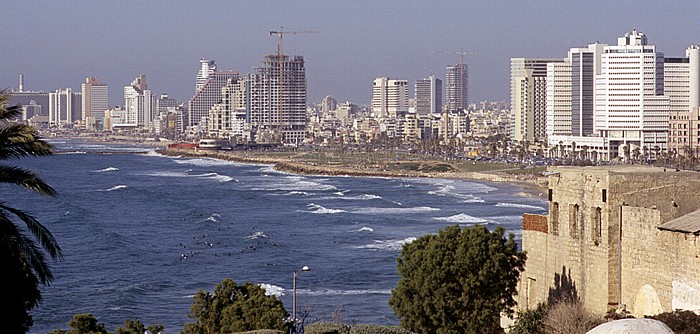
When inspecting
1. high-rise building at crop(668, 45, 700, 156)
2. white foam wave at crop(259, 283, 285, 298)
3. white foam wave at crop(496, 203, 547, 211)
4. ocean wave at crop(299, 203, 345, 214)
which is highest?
high-rise building at crop(668, 45, 700, 156)

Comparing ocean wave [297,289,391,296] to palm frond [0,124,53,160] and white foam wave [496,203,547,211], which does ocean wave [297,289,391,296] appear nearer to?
palm frond [0,124,53,160]

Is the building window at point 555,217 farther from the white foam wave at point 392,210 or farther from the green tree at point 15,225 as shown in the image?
the white foam wave at point 392,210

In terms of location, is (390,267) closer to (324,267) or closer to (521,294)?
(324,267)

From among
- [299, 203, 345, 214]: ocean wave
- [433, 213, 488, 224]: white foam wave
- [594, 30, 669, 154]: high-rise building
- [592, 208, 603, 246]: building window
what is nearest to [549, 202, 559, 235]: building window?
[592, 208, 603, 246]: building window

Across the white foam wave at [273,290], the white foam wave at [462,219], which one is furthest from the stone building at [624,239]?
the white foam wave at [462,219]

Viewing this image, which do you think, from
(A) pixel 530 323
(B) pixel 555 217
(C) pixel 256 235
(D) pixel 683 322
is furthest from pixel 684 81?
(D) pixel 683 322

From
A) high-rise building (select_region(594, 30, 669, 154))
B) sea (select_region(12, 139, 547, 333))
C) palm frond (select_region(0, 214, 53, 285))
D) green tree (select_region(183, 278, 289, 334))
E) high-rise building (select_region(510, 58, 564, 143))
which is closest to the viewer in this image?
palm frond (select_region(0, 214, 53, 285))

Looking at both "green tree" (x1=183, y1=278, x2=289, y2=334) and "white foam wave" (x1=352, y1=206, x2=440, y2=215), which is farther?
"white foam wave" (x1=352, y1=206, x2=440, y2=215)
